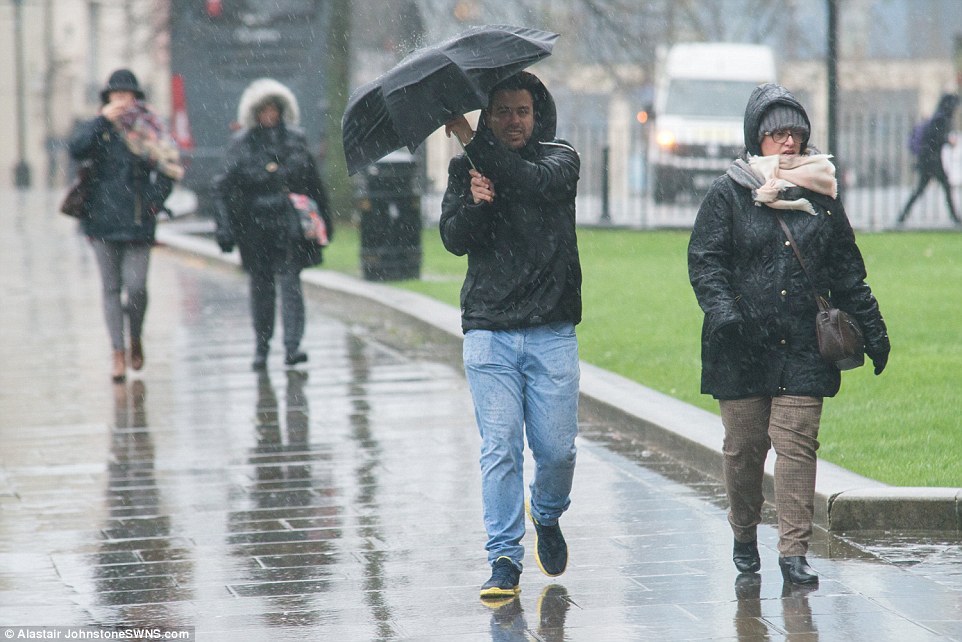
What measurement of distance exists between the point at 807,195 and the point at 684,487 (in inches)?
78.2

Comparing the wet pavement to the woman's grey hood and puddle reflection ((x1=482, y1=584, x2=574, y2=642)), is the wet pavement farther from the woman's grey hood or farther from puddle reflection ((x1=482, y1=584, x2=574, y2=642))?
the woman's grey hood

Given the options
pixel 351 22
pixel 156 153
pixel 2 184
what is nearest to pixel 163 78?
pixel 2 184

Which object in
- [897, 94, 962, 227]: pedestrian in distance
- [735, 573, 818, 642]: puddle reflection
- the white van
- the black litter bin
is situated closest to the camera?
[735, 573, 818, 642]: puddle reflection

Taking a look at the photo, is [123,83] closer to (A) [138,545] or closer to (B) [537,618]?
(A) [138,545]

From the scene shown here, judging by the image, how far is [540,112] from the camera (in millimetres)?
5359

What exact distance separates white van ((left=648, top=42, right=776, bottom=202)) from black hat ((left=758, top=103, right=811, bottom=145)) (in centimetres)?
2016

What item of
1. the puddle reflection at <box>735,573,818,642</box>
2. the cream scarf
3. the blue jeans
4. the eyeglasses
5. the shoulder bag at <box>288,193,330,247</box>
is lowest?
the puddle reflection at <box>735,573,818,642</box>

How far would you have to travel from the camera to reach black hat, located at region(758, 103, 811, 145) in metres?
5.44

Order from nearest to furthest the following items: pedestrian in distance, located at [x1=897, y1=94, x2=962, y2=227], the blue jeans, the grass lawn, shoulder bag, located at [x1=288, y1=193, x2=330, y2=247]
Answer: the blue jeans
the grass lawn
shoulder bag, located at [x1=288, y1=193, x2=330, y2=247]
pedestrian in distance, located at [x1=897, y1=94, x2=962, y2=227]

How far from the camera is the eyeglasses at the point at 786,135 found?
17.9ft

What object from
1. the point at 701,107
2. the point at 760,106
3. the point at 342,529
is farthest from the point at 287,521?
the point at 701,107

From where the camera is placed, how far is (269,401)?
9.55 meters

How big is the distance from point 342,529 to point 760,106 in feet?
7.65

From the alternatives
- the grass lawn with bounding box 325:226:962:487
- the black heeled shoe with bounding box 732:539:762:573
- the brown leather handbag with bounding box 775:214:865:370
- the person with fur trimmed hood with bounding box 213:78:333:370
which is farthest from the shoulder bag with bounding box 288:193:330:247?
the brown leather handbag with bounding box 775:214:865:370
